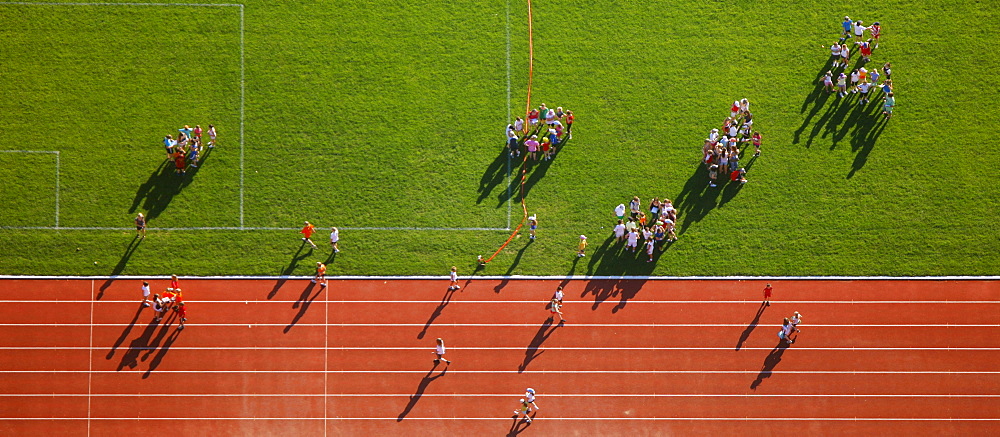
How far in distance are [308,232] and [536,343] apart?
8.45 m

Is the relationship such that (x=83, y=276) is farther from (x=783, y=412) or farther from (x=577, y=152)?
(x=783, y=412)

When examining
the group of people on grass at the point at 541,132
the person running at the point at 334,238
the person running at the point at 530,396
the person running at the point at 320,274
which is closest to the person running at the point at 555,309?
the person running at the point at 530,396

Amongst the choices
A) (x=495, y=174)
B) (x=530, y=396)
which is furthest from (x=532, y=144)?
(x=530, y=396)

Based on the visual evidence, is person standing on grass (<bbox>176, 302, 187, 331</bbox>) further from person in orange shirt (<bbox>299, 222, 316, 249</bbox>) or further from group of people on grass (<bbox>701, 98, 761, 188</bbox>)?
group of people on grass (<bbox>701, 98, 761, 188</bbox>)

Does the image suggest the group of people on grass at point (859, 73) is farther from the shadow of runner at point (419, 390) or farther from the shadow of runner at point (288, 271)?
the shadow of runner at point (288, 271)

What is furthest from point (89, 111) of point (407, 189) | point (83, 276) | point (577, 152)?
point (577, 152)

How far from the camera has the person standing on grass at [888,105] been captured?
3108 cm

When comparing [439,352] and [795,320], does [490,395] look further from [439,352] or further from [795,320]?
[795,320]

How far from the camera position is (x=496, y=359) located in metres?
29.1

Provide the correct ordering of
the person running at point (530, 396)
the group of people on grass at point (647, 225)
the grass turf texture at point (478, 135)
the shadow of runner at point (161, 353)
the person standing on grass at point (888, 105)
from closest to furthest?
the person running at point (530, 396) → the shadow of runner at point (161, 353) → the group of people on grass at point (647, 225) → the grass turf texture at point (478, 135) → the person standing on grass at point (888, 105)

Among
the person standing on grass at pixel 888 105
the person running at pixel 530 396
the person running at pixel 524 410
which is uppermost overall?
the person standing on grass at pixel 888 105

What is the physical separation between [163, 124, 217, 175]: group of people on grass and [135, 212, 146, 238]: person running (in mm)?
2046

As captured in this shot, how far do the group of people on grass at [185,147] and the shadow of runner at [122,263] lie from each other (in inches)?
108

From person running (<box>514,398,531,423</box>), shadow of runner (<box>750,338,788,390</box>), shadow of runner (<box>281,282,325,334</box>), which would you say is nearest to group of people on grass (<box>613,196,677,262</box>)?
shadow of runner (<box>750,338,788,390</box>)
